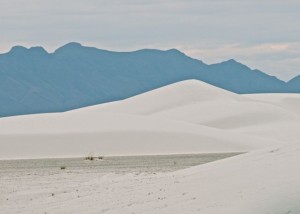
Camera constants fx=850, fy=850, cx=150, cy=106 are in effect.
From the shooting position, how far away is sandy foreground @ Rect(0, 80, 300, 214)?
29078mm

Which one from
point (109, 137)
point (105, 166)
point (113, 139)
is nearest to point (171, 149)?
point (113, 139)

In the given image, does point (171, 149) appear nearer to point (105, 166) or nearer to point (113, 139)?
point (113, 139)

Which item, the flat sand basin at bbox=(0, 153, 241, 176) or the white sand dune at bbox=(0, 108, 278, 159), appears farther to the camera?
the white sand dune at bbox=(0, 108, 278, 159)

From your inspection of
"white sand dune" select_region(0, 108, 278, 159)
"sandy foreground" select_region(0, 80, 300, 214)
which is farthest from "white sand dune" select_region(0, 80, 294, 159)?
"sandy foreground" select_region(0, 80, 300, 214)

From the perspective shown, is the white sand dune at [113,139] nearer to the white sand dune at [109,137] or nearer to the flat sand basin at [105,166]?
the white sand dune at [109,137]

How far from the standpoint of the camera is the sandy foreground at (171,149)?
29078 mm

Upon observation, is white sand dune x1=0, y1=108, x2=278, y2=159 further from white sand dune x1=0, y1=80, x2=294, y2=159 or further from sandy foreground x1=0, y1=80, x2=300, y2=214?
sandy foreground x1=0, y1=80, x2=300, y2=214

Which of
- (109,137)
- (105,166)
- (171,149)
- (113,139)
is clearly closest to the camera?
(105,166)

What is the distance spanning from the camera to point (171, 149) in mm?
105438

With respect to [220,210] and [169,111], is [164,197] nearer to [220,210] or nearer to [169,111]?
[220,210]

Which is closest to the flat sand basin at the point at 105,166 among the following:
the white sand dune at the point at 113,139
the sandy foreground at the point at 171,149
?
the sandy foreground at the point at 171,149

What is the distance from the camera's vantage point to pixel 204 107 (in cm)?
16025

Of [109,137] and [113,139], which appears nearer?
[113,139]

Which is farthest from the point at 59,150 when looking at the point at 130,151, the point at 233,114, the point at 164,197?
the point at 164,197
